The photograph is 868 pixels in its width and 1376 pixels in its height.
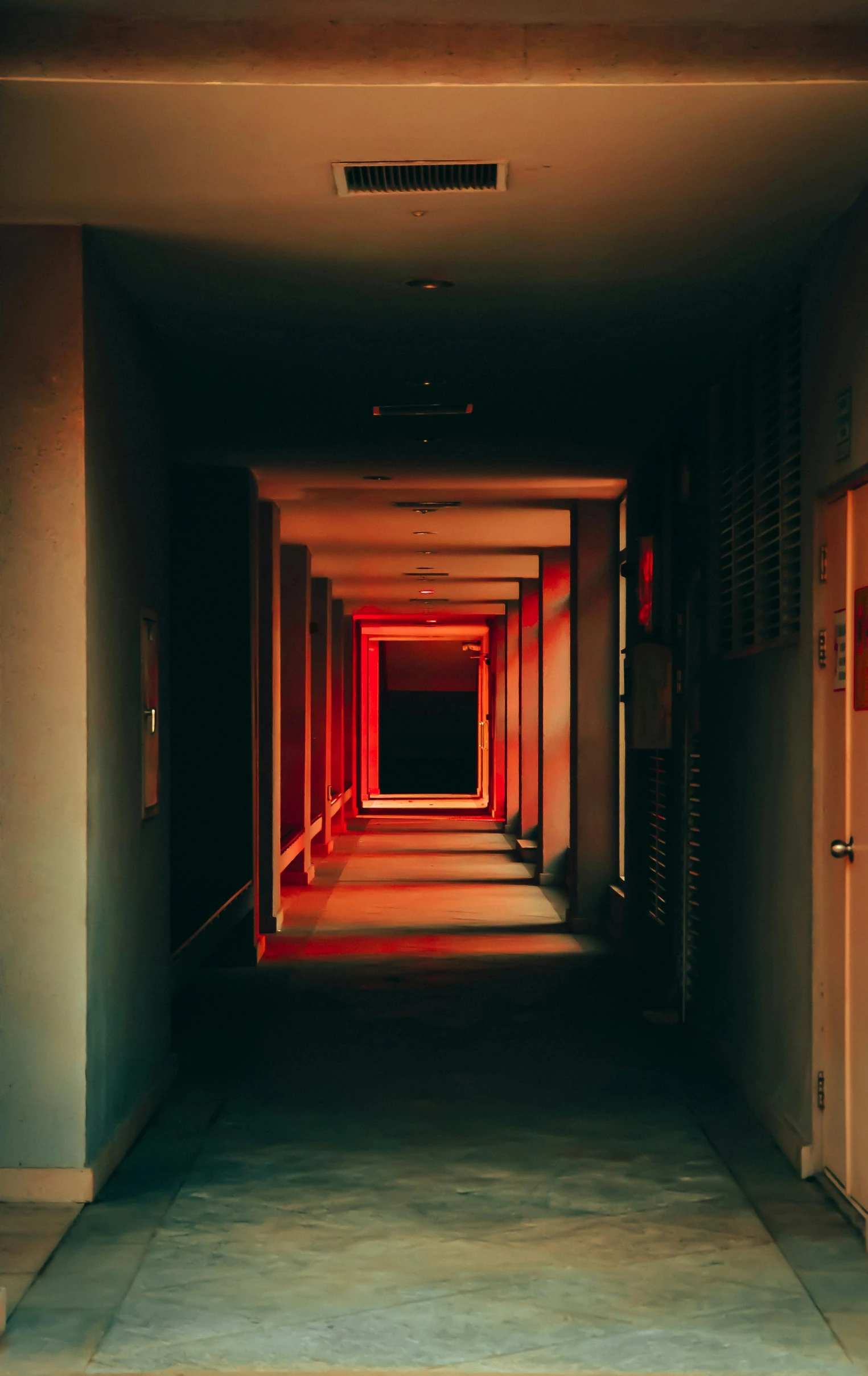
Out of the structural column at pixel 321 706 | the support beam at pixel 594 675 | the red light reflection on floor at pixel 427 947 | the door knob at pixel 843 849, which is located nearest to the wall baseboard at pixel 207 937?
the red light reflection on floor at pixel 427 947

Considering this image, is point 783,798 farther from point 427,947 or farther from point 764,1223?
point 427,947

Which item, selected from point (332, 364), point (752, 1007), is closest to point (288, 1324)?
point (752, 1007)

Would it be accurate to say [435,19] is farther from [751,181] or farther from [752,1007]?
[752,1007]

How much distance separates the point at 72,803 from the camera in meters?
4.26

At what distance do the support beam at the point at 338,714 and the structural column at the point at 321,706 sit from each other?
2.01 m

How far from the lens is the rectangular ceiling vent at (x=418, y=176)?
3742 millimetres

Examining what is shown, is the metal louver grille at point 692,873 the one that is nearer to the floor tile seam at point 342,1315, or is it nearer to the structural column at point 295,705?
the floor tile seam at point 342,1315

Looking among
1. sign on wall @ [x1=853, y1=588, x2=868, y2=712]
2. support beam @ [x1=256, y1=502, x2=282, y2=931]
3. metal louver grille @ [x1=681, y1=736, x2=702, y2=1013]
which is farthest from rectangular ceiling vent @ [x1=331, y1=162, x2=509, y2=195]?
support beam @ [x1=256, y1=502, x2=282, y2=931]

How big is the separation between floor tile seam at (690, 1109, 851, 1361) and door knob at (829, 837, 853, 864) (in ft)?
3.31

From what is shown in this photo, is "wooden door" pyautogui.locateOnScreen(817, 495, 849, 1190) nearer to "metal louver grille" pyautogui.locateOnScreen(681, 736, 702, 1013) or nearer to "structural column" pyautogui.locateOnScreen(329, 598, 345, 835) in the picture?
"metal louver grille" pyautogui.locateOnScreen(681, 736, 702, 1013)

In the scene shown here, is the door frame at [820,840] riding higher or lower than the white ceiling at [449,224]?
lower

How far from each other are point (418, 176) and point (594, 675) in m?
6.02

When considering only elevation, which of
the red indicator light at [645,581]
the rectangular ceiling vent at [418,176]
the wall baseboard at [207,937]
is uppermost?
the rectangular ceiling vent at [418,176]

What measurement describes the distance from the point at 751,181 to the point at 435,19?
1.09 meters
